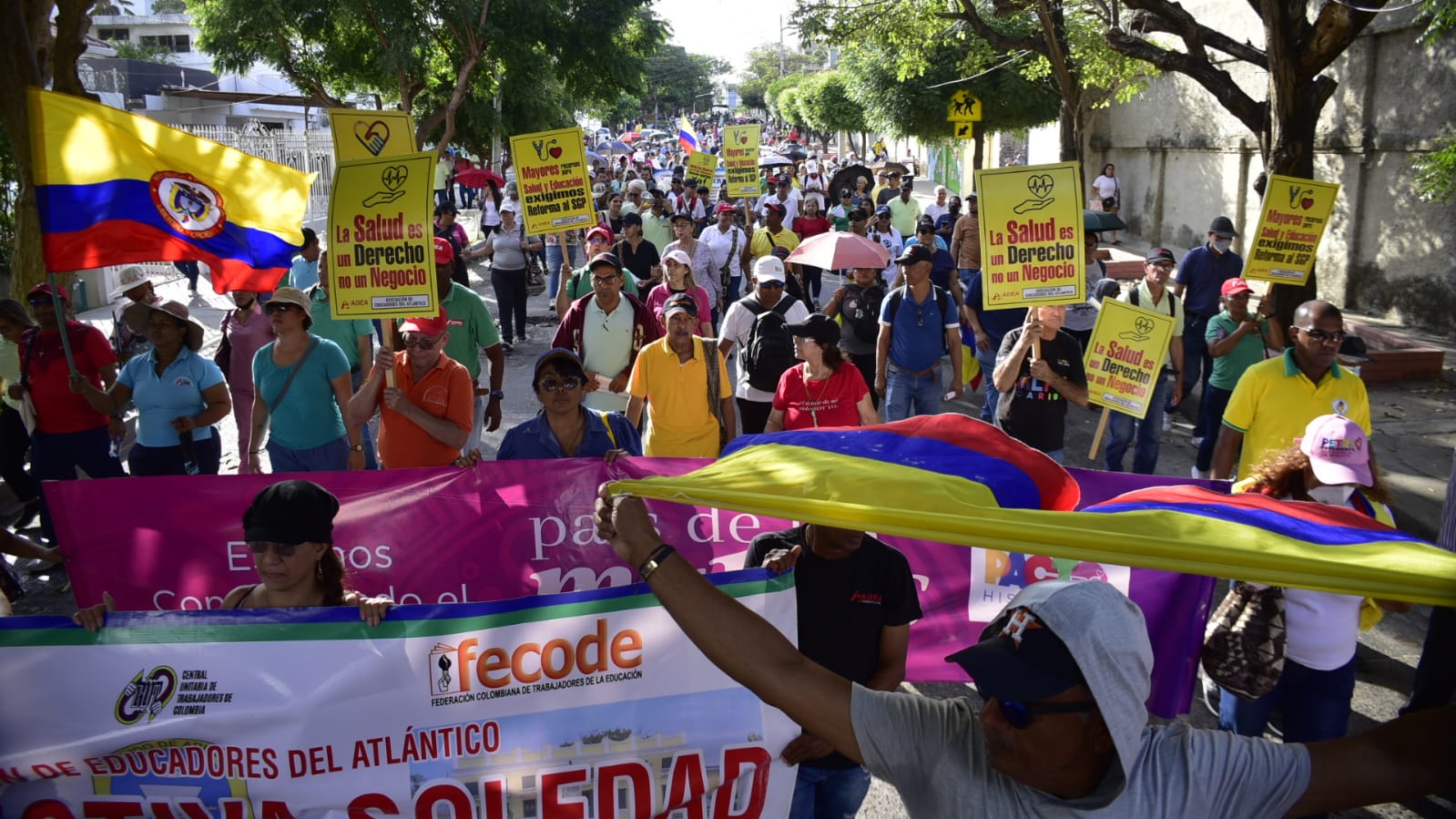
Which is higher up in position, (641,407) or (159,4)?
(159,4)

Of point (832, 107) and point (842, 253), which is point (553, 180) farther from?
point (832, 107)

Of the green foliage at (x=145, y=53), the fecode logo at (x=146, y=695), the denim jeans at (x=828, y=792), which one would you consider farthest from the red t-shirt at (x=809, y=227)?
the green foliage at (x=145, y=53)

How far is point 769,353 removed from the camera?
7.09 meters

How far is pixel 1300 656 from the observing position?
3658mm

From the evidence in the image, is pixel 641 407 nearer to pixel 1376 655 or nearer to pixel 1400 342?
pixel 1376 655

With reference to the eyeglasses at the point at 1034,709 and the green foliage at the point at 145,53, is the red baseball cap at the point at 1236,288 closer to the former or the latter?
the eyeglasses at the point at 1034,709

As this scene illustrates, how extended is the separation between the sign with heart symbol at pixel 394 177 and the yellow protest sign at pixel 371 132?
6.87ft

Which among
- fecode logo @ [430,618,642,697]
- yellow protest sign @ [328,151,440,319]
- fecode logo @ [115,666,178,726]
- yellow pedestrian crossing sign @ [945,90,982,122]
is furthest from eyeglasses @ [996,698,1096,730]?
yellow pedestrian crossing sign @ [945,90,982,122]

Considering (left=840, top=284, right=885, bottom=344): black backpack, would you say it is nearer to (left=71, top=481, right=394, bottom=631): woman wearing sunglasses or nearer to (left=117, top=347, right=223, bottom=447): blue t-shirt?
(left=117, top=347, right=223, bottom=447): blue t-shirt

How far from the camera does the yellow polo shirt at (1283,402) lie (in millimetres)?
5477

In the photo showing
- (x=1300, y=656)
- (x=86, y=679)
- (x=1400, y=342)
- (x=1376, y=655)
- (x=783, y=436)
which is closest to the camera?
(x=783, y=436)

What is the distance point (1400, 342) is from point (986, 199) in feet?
28.8

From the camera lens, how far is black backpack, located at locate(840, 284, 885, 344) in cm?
848

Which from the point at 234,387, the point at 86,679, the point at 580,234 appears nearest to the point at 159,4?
the point at 580,234
